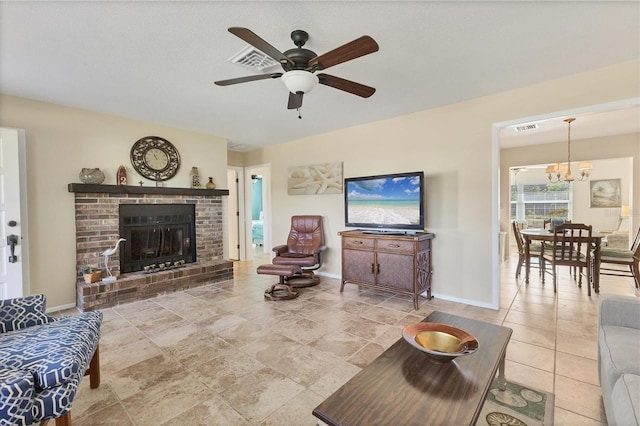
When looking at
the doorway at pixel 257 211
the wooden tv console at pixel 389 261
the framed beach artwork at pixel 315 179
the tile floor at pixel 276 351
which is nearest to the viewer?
the tile floor at pixel 276 351

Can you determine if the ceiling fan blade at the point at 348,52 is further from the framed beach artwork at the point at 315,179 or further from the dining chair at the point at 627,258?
the dining chair at the point at 627,258

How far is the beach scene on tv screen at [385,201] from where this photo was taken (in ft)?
11.8

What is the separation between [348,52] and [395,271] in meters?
2.57

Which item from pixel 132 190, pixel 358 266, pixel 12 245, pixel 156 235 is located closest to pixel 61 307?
pixel 12 245

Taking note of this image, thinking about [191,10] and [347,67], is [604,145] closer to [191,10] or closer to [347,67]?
[347,67]

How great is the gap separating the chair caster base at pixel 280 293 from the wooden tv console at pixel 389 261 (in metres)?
0.75

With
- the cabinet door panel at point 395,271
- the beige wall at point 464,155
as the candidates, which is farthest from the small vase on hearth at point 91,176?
the cabinet door panel at point 395,271

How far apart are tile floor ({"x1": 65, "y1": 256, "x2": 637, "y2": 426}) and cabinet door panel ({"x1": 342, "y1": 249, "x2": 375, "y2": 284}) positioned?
0.25 meters

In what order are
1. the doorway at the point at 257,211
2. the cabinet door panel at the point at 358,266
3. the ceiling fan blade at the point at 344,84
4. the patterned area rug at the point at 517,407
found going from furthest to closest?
the doorway at the point at 257,211, the cabinet door panel at the point at 358,266, the ceiling fan blade at the point at 344,84, the patterned area rug at the point at 517,407

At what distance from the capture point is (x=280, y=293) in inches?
151

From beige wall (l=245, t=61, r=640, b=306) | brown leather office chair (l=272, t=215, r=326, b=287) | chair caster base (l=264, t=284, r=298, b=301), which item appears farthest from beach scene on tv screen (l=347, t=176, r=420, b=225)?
chair caster base (l=264, t=284, r=298, b=301)

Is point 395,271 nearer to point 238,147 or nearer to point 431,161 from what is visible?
point 431,161

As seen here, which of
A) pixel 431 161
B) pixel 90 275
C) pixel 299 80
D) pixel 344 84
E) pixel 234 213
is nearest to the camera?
pixel 299 80

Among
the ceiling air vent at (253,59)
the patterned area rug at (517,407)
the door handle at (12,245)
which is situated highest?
the ceiling air vent at (253,59)
